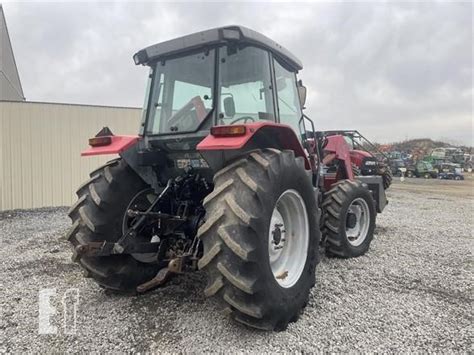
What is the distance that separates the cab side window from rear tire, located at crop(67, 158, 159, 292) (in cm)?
166

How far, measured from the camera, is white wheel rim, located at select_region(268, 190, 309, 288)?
3.23 metres

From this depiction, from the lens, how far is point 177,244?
11.6 feet

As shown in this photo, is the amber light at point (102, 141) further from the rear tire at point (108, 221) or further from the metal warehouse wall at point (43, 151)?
the metal warehouse wall at point (43, 151)

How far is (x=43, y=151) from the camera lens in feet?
33.1

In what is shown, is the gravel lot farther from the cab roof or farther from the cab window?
the cab roof

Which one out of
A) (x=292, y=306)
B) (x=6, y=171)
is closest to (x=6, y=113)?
(x=6, y=171)

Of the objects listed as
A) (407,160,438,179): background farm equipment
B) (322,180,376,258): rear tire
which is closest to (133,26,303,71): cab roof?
(322,180,376,258): rear tire

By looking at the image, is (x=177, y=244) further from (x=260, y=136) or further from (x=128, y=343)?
(x=260, y=136)

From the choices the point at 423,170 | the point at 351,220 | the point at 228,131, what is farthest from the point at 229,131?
the point at 423,170

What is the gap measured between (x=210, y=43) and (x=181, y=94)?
60 centimetres

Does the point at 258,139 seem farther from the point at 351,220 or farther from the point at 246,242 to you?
the point at 351,220

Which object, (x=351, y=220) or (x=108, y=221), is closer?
(x=108, y=221)

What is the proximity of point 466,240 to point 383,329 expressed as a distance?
442cm

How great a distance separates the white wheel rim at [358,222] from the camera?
5316 millimetres
